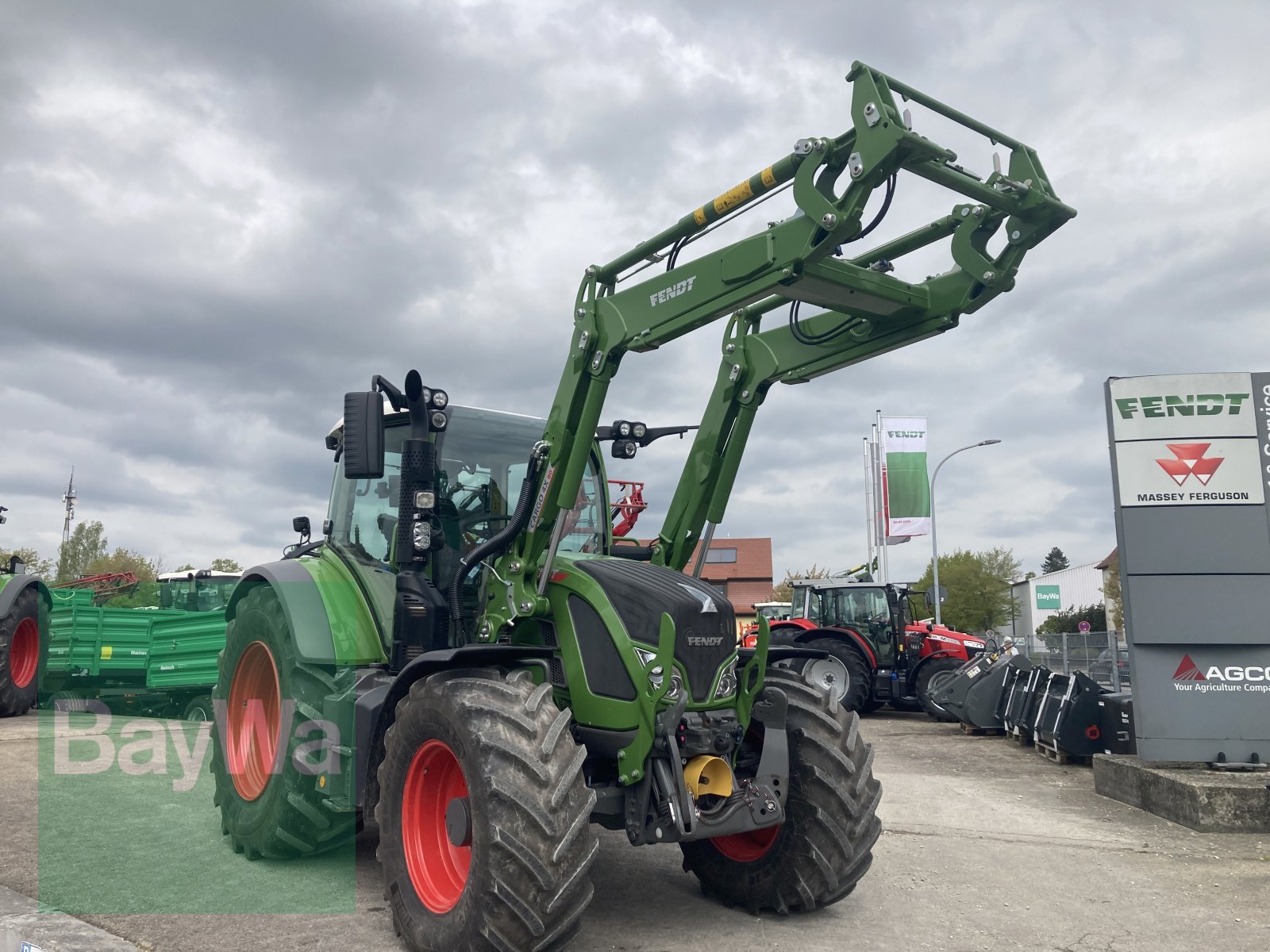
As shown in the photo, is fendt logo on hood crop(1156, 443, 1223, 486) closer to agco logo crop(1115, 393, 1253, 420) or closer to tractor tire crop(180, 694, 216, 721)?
agco logo crop(1115, 393, 1253, 420)

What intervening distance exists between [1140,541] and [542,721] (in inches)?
262

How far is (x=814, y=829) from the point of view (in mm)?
4648

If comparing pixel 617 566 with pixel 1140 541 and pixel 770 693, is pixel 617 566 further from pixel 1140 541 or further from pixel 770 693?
pixel 1140 541

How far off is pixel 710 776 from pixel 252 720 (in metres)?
3.29

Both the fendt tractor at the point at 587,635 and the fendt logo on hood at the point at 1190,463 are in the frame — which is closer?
the fendt tractor at the point at 587,635

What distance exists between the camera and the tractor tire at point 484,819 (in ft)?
Answer: 12.1

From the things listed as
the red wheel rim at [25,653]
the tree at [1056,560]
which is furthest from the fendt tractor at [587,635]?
the tree at [1056,560]

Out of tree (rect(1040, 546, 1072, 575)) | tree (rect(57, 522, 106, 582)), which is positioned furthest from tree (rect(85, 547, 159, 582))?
tree (rect(1040, 546, 1072, 575))

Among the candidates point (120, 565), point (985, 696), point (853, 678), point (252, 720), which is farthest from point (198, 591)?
point (120, 565)

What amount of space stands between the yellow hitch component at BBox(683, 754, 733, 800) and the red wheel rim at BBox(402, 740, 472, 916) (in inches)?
39.4

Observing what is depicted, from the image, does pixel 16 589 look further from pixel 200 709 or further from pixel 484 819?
pixel 484 819

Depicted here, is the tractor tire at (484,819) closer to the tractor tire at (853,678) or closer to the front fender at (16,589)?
the front fender at (16,589)

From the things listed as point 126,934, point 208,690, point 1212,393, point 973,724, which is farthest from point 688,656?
point 208,690

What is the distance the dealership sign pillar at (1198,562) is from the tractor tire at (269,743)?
263 inches
